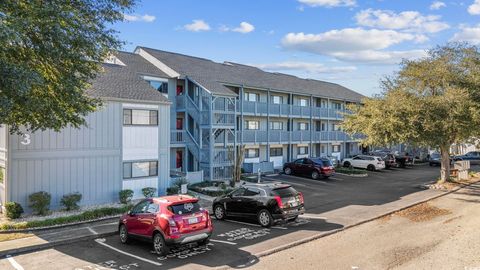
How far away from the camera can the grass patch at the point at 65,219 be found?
49.6ft

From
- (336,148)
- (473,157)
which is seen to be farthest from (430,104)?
(473,157)

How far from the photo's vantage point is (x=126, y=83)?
77.2ft

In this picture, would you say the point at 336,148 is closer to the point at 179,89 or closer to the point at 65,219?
the point at 179,89

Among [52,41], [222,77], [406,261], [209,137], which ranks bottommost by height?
[406,261]

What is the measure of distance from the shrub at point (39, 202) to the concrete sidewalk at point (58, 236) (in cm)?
263

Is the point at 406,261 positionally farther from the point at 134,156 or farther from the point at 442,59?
the point at 442,59

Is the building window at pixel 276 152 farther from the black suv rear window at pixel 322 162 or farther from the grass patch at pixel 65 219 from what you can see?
the grass patch at pixel 65 219

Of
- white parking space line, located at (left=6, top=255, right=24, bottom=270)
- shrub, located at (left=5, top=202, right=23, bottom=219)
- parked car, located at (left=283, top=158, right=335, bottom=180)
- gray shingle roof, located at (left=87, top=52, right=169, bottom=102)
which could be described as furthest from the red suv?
parked car, located at (left=283, top=158, right=335, bottom=180)

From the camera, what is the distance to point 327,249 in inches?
502

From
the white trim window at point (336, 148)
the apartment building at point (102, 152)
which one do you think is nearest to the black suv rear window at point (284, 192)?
the apartment building at point (102, 152)

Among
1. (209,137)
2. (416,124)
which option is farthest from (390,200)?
(209,137)

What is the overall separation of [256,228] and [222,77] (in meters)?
20.2

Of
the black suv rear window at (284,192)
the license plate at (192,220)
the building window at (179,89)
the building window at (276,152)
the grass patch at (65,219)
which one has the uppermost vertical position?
the building window at (179,89)

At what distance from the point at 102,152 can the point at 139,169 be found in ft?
7.92
